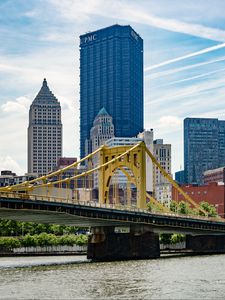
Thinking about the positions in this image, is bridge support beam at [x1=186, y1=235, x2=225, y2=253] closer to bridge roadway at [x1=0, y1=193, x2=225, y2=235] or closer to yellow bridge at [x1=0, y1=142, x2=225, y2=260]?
yellow bridge at [x1=0, y1=142, x2=225, y2=260]

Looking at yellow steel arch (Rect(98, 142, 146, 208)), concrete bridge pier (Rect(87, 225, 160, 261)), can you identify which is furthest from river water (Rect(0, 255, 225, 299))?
yellow steel arch (Rect(98, 142, 146, 208))

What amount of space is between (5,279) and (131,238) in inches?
1892

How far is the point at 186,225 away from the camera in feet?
447

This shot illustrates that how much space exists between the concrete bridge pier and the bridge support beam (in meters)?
26.9

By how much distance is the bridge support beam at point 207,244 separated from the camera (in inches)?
5914

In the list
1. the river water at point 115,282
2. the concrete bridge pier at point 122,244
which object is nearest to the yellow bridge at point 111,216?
the concrete bridge pier at point 122,244

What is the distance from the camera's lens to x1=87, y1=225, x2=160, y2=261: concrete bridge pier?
396 ft

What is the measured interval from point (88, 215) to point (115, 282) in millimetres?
40838

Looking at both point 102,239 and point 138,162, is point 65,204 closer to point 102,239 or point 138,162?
point 102,239

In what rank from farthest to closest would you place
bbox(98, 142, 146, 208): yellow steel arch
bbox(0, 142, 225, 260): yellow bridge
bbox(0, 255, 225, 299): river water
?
bbox(98, 142, 146, 208): yellow steel arch < bbox(0, 142, 225, 260): yellow bridge < bbox(0, 255, 225, 299): river water

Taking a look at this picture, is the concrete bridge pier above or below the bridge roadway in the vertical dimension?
below

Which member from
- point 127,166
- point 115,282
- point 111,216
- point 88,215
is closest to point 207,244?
point 127,166

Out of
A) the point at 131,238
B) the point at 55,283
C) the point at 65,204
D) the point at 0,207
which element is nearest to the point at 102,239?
the point at 131,238

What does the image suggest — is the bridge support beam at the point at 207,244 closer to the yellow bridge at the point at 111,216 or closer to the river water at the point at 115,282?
the yellow bridge at the point at 111,216
